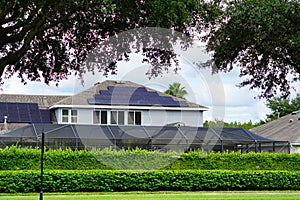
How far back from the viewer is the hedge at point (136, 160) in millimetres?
21328

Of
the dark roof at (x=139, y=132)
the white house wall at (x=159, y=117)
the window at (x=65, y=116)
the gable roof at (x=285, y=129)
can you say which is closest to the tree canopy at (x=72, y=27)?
the dark roof at (x=139, y=132)

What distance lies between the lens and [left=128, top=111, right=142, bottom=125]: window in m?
35.2

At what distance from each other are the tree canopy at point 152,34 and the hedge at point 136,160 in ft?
27.2

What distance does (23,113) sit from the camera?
1528 inches

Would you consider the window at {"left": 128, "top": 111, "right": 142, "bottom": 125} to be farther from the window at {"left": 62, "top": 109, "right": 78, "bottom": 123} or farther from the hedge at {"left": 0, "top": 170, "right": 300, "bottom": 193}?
the hedge at {"left": 0, "top": 170, "right": 300, "bottom": 193}

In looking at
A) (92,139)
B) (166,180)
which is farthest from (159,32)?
(92,139)

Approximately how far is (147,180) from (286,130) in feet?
52.0

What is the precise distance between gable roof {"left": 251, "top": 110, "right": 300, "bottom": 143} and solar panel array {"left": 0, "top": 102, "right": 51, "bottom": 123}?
16756mm

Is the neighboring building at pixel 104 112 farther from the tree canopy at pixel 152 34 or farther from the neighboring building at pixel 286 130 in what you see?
the tree canopy at pixel 152 34

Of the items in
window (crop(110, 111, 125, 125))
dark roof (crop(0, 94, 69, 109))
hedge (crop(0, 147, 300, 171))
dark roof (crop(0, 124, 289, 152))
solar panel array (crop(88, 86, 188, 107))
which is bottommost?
hedge (crop(0, 147, 300, 171))

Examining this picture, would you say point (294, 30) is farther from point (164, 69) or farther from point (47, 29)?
point (47, 29)

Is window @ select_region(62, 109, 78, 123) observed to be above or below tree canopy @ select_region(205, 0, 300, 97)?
below

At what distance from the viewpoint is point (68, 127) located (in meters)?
26.4

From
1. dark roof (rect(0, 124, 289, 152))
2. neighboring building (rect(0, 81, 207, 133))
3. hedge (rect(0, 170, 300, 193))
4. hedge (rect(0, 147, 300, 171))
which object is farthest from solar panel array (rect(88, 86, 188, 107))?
hedge (rect(0, 170, 300, 193))
